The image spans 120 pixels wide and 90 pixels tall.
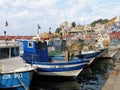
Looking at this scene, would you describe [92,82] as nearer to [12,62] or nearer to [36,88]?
[36,88]

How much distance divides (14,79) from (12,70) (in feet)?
1.91

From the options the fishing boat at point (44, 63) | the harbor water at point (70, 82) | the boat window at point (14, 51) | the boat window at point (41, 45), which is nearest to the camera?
the boat window at point (14, 51)

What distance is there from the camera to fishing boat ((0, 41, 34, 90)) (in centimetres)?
1366

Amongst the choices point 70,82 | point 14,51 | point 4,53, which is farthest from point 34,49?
point 4,53

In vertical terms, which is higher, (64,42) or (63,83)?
(64,42)

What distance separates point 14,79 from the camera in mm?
13766

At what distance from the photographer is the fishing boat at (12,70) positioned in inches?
538

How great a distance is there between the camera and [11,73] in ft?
44.7

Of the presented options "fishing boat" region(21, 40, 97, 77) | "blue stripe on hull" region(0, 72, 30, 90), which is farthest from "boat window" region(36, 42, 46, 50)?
"blue stripe on hull" region(0, 72, 30, 90)

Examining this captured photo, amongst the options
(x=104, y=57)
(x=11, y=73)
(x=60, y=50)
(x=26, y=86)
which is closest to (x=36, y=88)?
(x=26, y=86)

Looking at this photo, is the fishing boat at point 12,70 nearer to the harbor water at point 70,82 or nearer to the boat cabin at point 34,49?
the harbor water at point 70,82

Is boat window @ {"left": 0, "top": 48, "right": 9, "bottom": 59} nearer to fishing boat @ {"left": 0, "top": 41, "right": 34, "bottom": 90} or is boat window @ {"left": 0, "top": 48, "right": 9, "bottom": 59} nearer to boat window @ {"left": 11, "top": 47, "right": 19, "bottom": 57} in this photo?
fishing boat @ {"left": 0, "top": 41, "right": 34, "bottom": 90}

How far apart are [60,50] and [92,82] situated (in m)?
8.48

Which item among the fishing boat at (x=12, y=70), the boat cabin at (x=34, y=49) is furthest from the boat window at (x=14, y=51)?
the boat cabin at (x=34, y=49)
